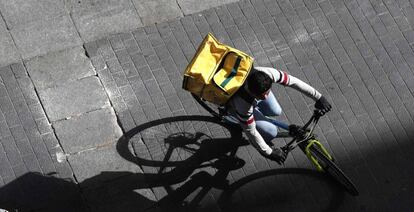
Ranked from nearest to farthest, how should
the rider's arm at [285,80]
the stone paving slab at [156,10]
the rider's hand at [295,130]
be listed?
the rider's arm at [285,80] → the rider's hand at [295,130] → the stone paving slab at [156,10]

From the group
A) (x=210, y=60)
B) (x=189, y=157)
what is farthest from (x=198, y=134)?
→ (x=210, y=60)

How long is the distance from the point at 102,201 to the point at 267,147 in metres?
2.20

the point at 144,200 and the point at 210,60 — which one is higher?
the point at 210,60

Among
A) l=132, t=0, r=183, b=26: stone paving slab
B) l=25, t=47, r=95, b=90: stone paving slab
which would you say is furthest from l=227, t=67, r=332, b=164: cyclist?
l=25, t=47, r=95, b=90: stone paving slab

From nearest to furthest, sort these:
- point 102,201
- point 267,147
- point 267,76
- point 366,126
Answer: point 267,76 → point 267,147 → point 102,201 → point 366,126

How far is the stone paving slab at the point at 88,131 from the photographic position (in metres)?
8.84

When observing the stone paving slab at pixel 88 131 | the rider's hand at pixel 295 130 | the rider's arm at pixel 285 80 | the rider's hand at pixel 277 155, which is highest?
the stone paving slab at pixel 88 131

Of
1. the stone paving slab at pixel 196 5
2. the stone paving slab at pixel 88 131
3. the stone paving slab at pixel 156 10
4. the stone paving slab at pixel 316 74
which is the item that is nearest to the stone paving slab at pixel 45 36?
the stone paving slab at pixel 316 74

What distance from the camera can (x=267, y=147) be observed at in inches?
303

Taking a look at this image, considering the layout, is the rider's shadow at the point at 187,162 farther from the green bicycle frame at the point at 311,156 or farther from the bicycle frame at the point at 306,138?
the green bicycle frame at the point at 311,156

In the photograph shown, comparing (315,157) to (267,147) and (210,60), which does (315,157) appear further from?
(210,60)

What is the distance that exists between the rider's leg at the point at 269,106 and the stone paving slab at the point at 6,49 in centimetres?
345

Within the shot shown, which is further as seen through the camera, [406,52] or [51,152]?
[406,52]

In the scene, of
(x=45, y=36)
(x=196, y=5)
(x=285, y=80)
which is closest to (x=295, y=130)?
(x=285, y=80)
